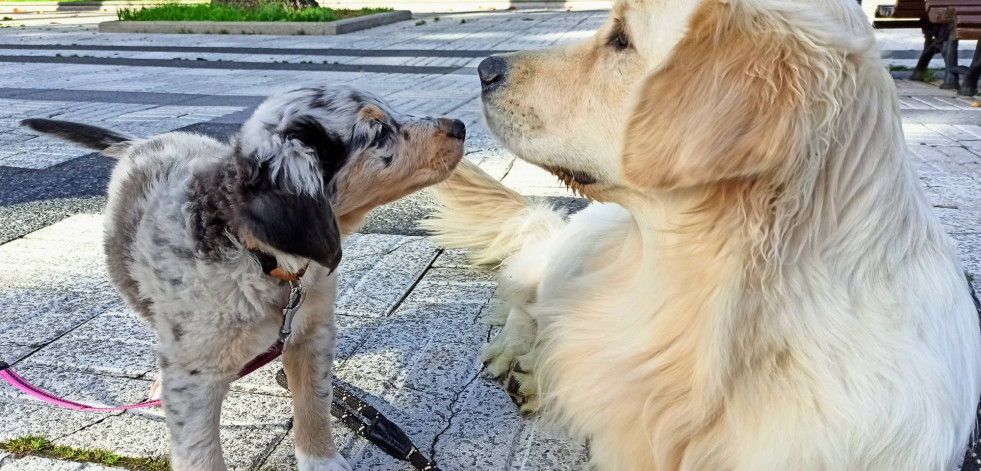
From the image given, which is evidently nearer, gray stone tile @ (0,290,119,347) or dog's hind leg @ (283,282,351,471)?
dog's hind leg @ (283,282,351,471)

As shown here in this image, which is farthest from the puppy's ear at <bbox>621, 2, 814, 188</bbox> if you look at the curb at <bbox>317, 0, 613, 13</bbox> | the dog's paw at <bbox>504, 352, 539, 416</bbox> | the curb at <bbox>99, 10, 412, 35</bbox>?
the curb at <bbox>317, 0, 613, 13</bbox>

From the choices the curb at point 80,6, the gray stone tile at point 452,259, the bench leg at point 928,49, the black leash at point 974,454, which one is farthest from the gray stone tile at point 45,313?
the curb at point 80,6

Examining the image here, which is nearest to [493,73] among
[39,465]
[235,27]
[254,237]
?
[254,237]

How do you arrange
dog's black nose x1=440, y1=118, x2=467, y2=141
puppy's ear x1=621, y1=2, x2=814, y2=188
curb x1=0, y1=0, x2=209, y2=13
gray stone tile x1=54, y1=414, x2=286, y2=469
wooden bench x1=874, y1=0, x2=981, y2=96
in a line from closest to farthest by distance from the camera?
puppy's ear x1=621, y1=2, x2=814, y2=188, gray stone tile x1=54, y1=414, x2=286, y2=469, dog's black nose x1=440, y1=118, x2=467, y2=141, wooden bench x1=874, y1=0, x2=981, y2=96, curb x1=0, y1=0, x2=209, y2=13

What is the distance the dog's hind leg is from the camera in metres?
2.35

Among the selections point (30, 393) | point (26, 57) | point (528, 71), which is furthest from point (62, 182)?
point (26, 57)

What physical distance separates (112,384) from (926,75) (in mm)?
9935

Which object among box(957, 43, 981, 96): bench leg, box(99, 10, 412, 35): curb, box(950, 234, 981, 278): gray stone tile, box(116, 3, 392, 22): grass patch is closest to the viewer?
box(950, 234, 981, 278): gray stone tile

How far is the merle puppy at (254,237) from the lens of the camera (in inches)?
80.5

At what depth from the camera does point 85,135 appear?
9.18ft

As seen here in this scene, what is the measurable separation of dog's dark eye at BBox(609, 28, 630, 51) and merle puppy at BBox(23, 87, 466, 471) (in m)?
0.74

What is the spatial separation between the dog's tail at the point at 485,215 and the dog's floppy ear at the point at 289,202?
5.19 feet

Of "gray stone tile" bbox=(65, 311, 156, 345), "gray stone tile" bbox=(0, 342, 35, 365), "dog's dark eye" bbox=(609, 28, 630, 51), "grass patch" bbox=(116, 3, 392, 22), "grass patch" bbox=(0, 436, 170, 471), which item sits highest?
"dog's dark eye" bbox=(609, 28, 630, 51)

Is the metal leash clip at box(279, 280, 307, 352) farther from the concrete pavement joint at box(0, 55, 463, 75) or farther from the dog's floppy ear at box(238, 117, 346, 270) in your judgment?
the concrete pavement joint at box(0, 55, 463, 75)
